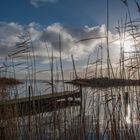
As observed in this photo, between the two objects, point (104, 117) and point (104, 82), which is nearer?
point (104, 117)

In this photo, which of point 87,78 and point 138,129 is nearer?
point 138,129

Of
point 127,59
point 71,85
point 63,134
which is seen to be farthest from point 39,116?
point 127,59

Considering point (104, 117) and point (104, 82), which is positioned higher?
point (104, 82)

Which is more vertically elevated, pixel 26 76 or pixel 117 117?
pixel 26 76

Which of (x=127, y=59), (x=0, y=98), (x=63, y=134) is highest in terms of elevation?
(x=127, y=59)

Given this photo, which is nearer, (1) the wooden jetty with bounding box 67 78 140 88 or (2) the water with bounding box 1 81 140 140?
(2) the water with bounding box 1 81 140 140

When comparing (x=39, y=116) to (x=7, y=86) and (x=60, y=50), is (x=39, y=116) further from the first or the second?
(x=7, y=86)

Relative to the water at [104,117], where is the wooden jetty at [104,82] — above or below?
above

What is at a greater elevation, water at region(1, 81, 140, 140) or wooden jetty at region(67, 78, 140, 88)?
wooden jetty at region(67, 78, 140, 88)

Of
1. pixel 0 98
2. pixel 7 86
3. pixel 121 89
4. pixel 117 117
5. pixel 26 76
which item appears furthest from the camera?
pixel 7 86

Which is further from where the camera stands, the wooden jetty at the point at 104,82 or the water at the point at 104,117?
the wooden jetty at the point at 104,82

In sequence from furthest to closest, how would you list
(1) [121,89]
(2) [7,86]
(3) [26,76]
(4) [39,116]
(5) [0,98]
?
(2) [7,86] → (5) [0,98] → (3) [26,76] → (4) [39,116] → (1) [121,89]

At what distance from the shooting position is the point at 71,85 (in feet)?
18.7

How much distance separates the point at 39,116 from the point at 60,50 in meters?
1.03
